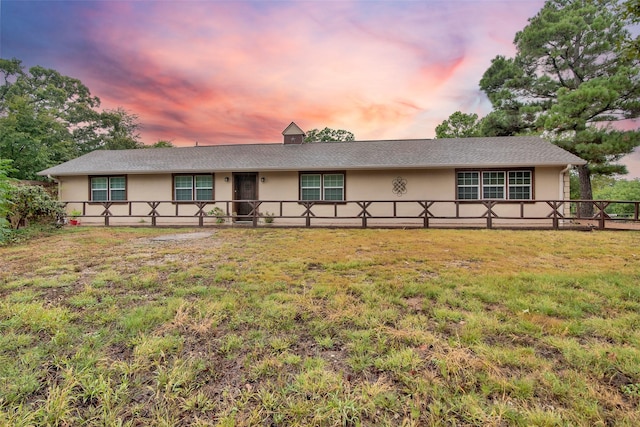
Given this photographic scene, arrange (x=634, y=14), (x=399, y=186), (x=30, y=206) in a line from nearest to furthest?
(x=634, y=14) < (x=30, y=206) < (x=399, y=186)

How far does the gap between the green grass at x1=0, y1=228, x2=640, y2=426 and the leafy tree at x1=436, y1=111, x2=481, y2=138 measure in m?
21.6

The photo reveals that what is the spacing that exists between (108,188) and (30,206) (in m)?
4.18

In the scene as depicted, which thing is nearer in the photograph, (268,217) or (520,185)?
(520,185)

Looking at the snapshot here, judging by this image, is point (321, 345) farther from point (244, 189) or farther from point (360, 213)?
point (244, 189)

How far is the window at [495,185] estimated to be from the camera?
36.1ft

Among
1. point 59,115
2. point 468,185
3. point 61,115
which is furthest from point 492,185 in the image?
point 61,115

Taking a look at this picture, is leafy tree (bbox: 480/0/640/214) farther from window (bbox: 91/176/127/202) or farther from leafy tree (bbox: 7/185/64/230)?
leafy tree (bbox: 7/185/64/230)

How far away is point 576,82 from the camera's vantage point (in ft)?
49.5

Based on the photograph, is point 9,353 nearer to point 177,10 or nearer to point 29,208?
point 29,208

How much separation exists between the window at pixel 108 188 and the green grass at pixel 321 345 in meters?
9.25

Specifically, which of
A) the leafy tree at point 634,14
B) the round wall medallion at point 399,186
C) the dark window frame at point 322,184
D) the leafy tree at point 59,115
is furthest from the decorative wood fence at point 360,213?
the leafy tree at point 59,115

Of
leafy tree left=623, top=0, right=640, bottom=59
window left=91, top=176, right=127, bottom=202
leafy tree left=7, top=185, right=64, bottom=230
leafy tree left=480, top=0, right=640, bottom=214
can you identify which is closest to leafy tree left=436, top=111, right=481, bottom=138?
leafy tree left=480, top=0, right=640, bottom=214

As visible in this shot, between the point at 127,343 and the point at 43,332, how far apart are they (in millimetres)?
971

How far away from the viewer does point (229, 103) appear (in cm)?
1606
